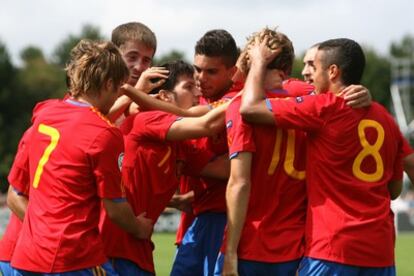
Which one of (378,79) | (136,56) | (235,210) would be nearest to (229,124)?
(235,210)

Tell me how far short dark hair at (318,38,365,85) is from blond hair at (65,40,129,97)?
1.41 m

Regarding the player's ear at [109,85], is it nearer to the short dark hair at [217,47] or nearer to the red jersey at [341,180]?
the red jersey at [341,180]

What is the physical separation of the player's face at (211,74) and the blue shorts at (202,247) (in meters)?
1.00

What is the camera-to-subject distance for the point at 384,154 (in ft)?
25.1

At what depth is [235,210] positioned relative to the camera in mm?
7449

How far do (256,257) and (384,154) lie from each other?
3.69ft

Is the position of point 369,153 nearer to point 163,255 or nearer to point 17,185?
point 17,185

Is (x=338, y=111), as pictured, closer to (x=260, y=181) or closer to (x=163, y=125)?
(x=260, y=181)

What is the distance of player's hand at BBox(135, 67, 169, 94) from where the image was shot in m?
8.39

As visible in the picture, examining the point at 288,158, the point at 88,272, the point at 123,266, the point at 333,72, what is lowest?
the point at 123,266

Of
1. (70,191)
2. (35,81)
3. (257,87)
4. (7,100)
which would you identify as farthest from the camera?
(35,81)

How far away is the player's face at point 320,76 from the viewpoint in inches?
304

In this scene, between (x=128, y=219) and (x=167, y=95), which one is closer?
(x=128, y=219)

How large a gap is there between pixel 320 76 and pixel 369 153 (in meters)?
0.64
